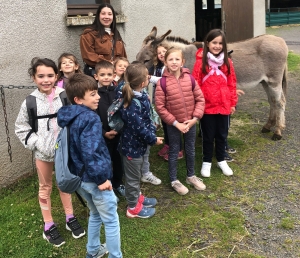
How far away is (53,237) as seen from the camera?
2861 millimetres

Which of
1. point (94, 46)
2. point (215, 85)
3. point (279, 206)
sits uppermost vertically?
point (94, 46)

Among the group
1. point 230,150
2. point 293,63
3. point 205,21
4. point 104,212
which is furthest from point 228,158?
point 293,63

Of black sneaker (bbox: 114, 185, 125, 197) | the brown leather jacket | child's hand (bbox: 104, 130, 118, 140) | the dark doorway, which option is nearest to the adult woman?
the brown leather jacket

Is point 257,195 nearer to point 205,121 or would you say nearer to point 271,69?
point 205,121

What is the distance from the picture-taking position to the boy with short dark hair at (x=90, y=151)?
214 centimetres

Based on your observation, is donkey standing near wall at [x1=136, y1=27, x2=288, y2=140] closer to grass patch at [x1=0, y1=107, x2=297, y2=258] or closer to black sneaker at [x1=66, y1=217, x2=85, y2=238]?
grass patch at [x1=0, y1=107, x2=297, y2=258]

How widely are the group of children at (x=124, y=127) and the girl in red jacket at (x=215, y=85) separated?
0.04 ft

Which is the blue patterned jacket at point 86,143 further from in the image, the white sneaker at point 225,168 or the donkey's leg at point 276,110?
the donkey's leg at point 276,110

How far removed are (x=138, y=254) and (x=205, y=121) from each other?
1839 millimetres

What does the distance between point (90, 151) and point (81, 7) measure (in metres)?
3.28

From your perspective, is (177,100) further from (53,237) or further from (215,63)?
(53,237)

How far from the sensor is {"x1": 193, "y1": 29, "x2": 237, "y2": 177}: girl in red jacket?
3734mm

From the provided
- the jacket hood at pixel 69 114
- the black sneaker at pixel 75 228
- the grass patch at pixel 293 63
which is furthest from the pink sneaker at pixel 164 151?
the grass patch at pixel 293 63

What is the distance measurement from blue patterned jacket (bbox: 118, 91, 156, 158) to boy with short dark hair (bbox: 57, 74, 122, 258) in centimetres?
55
